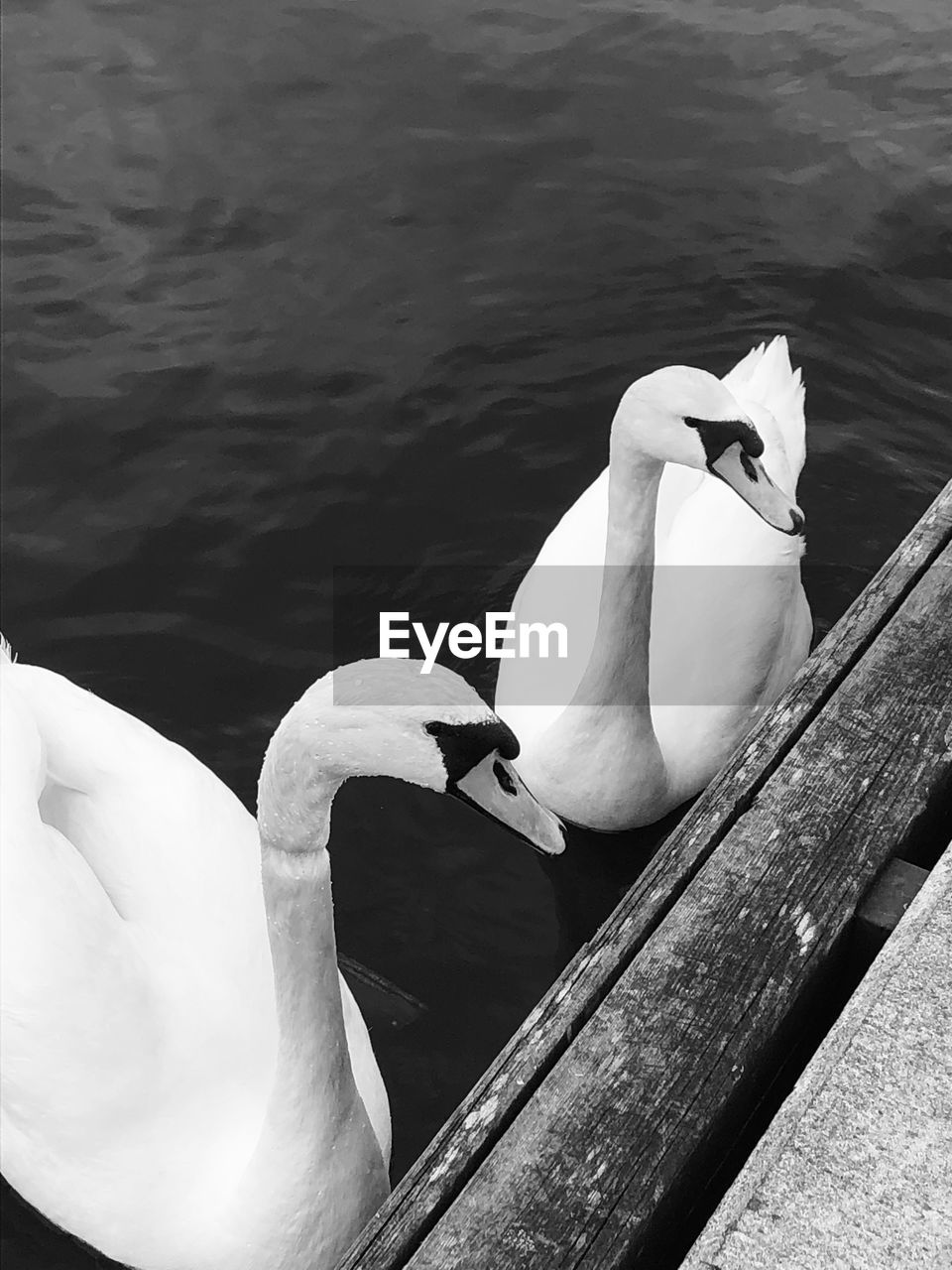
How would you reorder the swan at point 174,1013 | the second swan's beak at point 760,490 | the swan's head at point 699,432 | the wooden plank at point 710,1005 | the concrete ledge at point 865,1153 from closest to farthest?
the concrete ledge at point 865,1153 < the wooden plank at point 710,1005 < the swan at point 174,1013 < the swan's head at point 699,432 < the second swan's beak at point 760,490

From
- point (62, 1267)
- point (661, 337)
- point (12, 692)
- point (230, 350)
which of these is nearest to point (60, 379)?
point (230, 350)

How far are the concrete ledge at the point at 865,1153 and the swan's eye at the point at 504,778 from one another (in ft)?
2.13

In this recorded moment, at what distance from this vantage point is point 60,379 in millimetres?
6645

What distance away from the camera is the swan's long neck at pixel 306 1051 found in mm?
2396

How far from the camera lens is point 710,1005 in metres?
2.13

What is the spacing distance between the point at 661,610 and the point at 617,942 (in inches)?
92.6

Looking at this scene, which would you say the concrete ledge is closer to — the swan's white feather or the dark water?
the swan's white feather

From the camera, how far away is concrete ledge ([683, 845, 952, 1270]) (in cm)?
172

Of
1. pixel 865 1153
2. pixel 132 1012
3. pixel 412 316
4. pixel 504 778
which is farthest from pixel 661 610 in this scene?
pixel 412 316

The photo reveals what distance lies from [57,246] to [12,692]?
446 centimetres

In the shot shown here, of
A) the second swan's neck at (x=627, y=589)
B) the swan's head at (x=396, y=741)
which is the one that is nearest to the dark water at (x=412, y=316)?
the second swan's neck at (x=627, y=589)

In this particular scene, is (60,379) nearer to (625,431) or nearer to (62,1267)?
(625,431)

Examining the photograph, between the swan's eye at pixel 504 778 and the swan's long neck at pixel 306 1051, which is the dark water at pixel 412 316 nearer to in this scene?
the swan's long neck at pixel 306 1051

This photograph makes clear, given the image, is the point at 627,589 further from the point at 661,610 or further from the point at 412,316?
the point at 412,316
